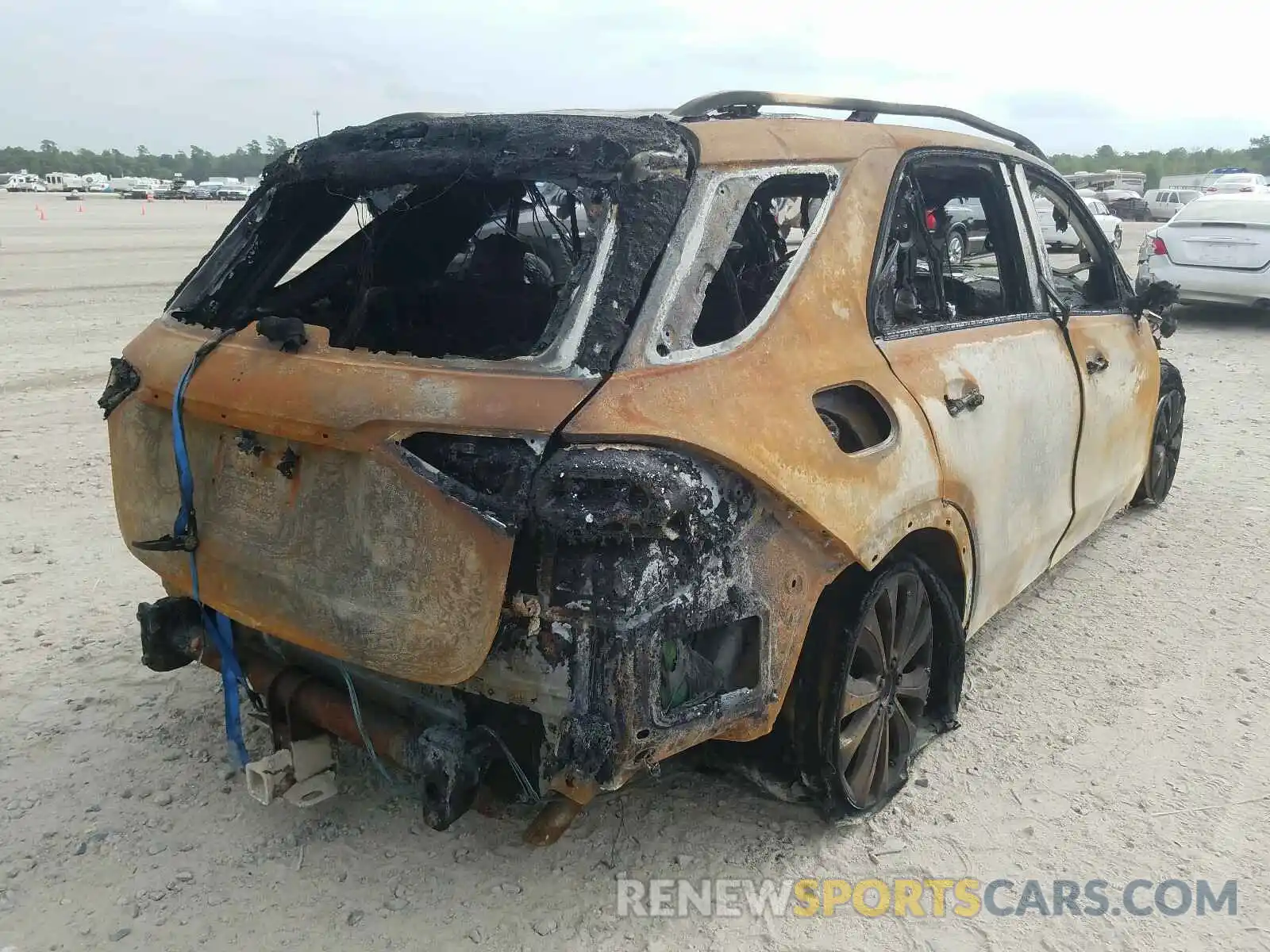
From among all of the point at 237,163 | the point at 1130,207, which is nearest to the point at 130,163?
the point at 237,163

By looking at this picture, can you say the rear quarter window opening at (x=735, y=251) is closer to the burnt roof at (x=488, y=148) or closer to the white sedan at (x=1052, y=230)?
the burnt roof at (x=488, y=148)

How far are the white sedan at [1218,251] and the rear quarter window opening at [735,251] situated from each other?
957 cm

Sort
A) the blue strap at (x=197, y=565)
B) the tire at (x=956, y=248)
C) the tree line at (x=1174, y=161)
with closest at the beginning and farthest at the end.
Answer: the blue strap at (x=197, y=565), the tire at (x=956, y=248), the tree line at (x=1174, y=161)

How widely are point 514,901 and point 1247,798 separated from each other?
7.12 feet

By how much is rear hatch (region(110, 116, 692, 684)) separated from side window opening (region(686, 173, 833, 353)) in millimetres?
340

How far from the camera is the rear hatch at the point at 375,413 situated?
84.8 inches

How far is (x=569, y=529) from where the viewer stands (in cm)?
204

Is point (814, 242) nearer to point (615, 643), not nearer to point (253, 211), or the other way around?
point (615, 643)

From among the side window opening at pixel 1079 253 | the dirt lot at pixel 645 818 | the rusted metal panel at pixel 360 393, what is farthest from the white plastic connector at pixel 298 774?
the side window opening at pixel 1079 253

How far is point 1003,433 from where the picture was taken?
3199 millimetres

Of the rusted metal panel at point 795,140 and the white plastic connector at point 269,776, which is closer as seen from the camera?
the rusted metal panel at point 795,140

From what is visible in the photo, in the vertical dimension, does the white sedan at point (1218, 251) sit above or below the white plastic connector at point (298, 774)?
above

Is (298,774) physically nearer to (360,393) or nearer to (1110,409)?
(360,393)

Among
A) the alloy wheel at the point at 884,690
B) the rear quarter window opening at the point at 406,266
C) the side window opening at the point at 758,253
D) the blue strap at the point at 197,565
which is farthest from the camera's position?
the rear quarter window opening at the point at 406,266
